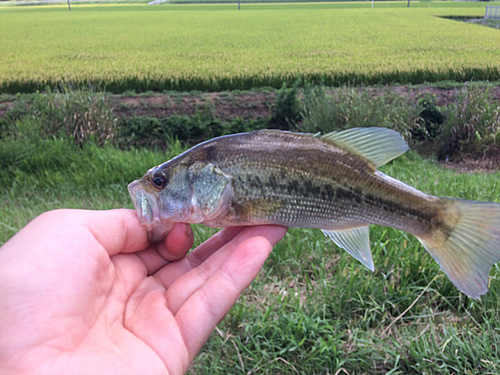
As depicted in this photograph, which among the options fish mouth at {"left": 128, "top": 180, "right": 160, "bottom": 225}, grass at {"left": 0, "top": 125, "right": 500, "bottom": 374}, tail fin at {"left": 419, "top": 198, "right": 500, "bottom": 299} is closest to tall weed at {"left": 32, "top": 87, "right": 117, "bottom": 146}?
grass at {"left": 0, "top": 125, "right": 500, "bottom": 374}

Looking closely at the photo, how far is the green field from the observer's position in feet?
27.7

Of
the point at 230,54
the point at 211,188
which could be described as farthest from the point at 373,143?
the point at 230,54

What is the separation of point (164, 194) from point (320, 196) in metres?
0.66

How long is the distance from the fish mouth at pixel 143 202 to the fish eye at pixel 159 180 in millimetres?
56

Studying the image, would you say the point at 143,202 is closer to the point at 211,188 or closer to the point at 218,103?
the point at 211,188

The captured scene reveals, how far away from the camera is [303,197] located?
1.55 metres

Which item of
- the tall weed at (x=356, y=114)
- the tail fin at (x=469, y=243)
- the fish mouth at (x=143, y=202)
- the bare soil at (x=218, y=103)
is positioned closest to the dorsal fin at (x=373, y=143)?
the tail fin at (x=469, y=243)

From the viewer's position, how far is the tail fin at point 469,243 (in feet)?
4.46

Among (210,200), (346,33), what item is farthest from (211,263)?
(346,33)

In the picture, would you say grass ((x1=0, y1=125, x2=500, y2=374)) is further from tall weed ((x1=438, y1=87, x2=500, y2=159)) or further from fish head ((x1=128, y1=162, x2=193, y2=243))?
tall weed ((x1=438, y1=87, x2=500, y2=159))

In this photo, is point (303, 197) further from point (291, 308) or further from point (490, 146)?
point (490, 146)

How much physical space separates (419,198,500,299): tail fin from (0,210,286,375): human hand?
0.69 meters

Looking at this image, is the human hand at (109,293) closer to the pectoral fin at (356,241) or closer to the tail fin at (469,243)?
the pectoral fin at (356,241)

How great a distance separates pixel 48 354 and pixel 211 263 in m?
0.75
